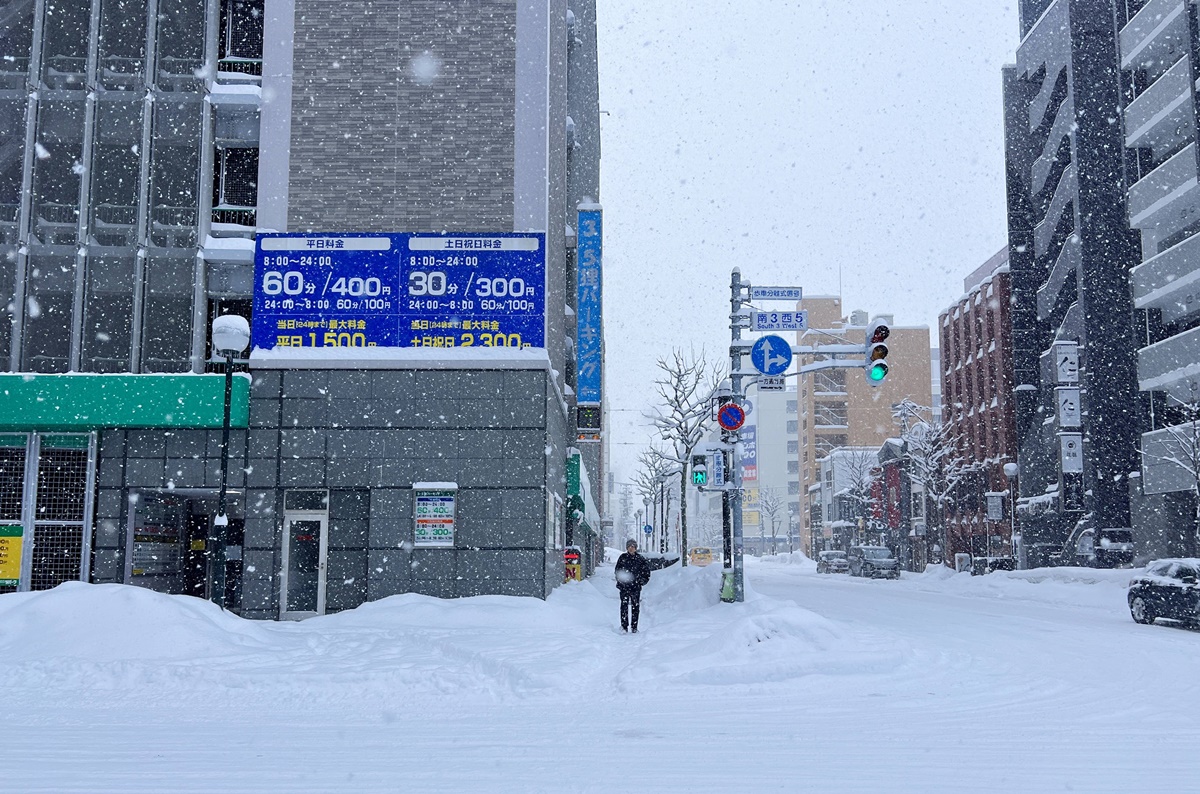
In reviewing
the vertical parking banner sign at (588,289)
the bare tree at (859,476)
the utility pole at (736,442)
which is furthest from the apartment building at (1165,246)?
the bare tree at (859,476)

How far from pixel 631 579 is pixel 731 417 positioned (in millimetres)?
5638

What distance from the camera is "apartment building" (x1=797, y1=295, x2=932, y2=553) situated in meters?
115

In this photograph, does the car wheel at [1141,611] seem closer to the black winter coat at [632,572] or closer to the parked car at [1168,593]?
the parked car at [1168,593]

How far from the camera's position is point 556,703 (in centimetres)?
1059

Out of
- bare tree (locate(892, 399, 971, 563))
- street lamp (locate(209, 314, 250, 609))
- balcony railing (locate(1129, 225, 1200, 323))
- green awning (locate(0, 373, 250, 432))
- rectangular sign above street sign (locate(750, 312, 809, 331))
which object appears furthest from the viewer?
bare tree (locate(892, 399, 971, 563))

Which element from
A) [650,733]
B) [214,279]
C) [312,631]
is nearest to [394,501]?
[312,631]

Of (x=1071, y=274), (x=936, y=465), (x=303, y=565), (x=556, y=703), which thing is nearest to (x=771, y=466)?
(x=936, y=465)

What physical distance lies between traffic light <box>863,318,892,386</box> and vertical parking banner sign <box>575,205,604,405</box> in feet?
28.5

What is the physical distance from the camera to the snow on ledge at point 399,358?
65.6ft

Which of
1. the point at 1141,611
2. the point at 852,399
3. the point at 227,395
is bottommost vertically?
the point at 1141,611

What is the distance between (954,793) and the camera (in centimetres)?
668

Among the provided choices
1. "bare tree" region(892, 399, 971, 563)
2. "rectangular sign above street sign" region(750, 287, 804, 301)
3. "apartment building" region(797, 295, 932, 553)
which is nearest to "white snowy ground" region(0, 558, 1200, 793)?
"rectangular sign above street sign" region(750, 287, 804, 301)

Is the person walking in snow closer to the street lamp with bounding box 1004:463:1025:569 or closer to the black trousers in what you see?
the black trousers

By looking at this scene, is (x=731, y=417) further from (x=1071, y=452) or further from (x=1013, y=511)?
(x=1013, y=511)
